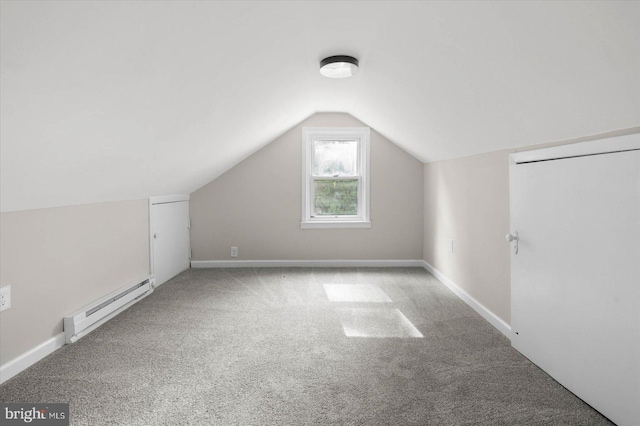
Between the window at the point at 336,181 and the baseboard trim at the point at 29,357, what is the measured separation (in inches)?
117

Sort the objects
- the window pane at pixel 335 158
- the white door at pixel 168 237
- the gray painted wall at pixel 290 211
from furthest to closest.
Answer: the window pane at pixel 335 158, the gray painted wall at pixel 290 211, the white door at pixel 168 237

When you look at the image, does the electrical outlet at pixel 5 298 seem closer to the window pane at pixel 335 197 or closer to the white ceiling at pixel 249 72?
the white ceiling at pixel 249 72

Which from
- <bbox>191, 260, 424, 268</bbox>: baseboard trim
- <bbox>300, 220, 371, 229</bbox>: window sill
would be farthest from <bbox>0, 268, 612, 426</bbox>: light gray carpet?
<bbox>300, 220, 371, 229</bbox>: window sill

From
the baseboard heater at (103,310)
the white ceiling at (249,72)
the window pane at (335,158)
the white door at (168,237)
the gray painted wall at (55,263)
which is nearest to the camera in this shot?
the white ceiling at (249,72)

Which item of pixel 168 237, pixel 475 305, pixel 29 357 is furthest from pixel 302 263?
pixel 29 357

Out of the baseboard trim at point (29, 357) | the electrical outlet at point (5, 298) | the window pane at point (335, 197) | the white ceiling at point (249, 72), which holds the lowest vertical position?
the baseboard trim at point (29, 357)

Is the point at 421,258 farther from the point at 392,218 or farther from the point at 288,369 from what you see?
the point at 288,369

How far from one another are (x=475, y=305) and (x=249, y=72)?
246 cm

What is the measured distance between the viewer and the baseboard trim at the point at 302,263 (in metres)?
4.90

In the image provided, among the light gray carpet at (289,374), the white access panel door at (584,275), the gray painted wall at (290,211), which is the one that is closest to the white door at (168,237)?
the gray painted wall at (290,211)

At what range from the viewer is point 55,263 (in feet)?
8.07

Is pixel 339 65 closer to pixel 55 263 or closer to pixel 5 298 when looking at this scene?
pixel 55 263

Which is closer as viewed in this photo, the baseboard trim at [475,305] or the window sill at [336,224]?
the baseboard trim at [475,305]

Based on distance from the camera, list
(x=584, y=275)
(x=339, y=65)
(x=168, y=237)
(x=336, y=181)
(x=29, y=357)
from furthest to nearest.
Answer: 1. (x=336, y=181)
2. (x=168, y=237)
3. (x=339, y=65)
4. (x=29, y=357)
5. (x=584, y=275)
